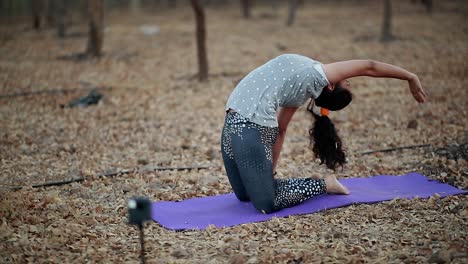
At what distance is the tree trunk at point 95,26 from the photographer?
464 inches

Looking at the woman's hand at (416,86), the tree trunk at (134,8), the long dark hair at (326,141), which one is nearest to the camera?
the woman's hand at (416,86)

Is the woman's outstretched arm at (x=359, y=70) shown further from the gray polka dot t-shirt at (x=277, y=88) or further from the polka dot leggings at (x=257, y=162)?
the polka dot leggings at (x=257, y=162)

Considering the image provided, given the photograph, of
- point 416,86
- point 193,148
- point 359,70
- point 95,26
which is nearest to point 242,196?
point 359,70

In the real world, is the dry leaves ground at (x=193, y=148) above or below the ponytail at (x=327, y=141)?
below

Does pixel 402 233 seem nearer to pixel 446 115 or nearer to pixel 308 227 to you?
pixel 308 227

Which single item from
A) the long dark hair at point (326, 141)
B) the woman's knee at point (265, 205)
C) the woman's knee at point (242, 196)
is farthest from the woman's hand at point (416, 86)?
the woman's knee at point (242, 196)

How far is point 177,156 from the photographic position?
227 inches

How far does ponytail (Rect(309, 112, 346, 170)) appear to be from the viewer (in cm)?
428

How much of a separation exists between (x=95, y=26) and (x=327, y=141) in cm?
867

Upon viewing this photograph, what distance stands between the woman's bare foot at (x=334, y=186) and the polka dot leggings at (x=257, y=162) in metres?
0.25

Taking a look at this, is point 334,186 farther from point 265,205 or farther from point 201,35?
point 201,35

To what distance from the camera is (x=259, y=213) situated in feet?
13.2

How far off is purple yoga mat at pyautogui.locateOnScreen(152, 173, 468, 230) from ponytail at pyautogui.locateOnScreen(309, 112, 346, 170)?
278mm

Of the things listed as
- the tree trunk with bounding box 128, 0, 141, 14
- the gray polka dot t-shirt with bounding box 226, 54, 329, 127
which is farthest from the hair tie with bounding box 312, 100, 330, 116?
the tree trunk with bounding box 128, 0, 141, 14
